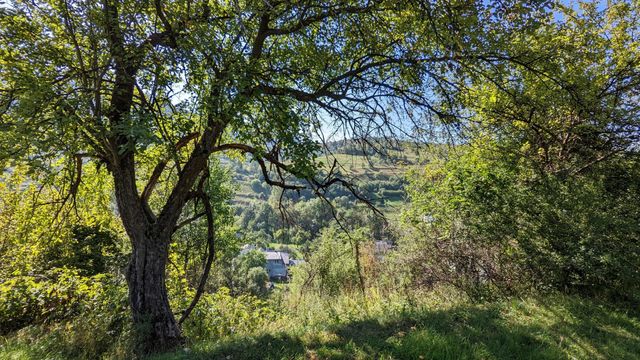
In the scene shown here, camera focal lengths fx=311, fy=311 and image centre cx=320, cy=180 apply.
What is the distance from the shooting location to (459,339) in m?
4.13

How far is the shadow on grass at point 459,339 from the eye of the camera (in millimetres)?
3826

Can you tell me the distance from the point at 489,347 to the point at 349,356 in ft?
6.08

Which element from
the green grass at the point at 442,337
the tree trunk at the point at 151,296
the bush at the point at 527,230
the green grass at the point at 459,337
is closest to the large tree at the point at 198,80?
Result: the tree trunk at the point at 151,296

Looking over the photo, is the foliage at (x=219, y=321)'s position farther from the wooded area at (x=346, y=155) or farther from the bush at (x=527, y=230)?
the bush at (x=527, y=230)

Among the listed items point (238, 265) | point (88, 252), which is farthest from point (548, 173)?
point (238, 265)

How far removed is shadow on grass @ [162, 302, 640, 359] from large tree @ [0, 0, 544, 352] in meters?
2.33

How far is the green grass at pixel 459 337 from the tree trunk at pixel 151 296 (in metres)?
1.00

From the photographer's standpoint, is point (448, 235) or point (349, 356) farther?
point (448, 235)

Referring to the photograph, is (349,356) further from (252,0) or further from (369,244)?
(369,244)

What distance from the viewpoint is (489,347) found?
4.00m

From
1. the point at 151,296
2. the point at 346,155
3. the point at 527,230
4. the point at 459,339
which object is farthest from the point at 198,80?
the point at 527,230

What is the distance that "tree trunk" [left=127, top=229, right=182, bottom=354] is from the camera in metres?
5.37

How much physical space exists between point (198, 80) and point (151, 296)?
4.03 m

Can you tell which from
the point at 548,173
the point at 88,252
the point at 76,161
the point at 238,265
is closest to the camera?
the point at 76,161
